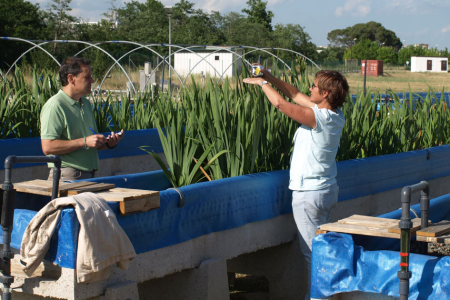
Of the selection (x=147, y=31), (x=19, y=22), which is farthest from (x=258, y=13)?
(x=19, y=22)

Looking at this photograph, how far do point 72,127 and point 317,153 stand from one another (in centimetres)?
157

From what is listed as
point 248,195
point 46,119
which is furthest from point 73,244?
point 248,195

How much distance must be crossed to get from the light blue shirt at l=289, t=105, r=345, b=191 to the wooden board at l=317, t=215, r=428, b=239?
1.35 ft

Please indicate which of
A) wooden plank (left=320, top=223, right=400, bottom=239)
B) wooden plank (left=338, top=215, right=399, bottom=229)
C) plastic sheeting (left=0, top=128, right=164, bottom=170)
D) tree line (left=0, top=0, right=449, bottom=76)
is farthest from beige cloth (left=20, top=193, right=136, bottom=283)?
tree line (left=0, top=0, right=449, bottom=76)

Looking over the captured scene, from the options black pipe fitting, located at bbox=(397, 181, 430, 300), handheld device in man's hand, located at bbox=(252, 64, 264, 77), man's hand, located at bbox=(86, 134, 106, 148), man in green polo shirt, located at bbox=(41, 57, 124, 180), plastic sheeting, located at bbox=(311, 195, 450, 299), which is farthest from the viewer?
handheld device in man's hand, located at bbox=(252, 64, 264, 77)

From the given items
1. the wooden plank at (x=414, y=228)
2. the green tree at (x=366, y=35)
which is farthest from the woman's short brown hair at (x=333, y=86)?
the green tree at (x=366, y=35)

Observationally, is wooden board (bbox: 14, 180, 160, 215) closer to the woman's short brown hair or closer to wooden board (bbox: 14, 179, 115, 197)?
wooden board (bbox: 14, 179, 115, 197)

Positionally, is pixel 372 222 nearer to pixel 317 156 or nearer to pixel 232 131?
pixel 317 156

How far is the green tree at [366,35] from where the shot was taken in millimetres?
122000

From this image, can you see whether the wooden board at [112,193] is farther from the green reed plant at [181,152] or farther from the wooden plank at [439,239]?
the wooden plank at [439,239]

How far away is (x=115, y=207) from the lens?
10.1ft

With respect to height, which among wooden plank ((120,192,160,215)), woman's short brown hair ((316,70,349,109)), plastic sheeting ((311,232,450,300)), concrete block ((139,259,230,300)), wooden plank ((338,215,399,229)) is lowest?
concrete block ((139,259,230,300))

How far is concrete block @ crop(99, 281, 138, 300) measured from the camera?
3041mm

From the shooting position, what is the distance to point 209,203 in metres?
3.74
